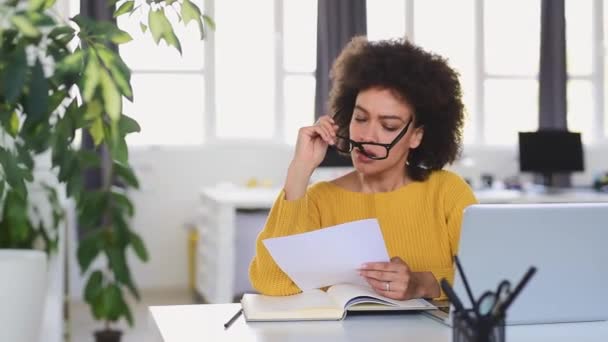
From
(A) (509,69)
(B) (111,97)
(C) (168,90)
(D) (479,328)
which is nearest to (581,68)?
(A) (509,69)

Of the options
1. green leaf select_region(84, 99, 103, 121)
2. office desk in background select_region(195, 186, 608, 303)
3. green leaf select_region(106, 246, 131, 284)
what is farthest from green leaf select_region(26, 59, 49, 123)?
office desk in background select_region(195, 186, 608, 303)

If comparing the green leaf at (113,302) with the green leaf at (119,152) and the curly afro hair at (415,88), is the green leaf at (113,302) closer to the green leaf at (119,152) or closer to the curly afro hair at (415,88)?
the curly afro hair at (415,88)

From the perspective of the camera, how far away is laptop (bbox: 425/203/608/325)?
4.85ft

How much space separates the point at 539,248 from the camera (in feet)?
4.91

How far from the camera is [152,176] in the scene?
6.23m

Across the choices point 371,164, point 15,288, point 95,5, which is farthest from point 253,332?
point 95,5

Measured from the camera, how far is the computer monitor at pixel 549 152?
19.9 feet

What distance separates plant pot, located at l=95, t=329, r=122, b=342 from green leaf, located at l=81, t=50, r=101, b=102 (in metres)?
3.02

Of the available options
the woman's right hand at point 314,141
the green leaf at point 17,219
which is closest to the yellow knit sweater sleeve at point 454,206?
the woman's right hand at point 314,141

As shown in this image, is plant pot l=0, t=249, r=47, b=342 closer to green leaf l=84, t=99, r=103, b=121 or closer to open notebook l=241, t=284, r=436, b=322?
green leaf l=84, t=99, r=103, b=121

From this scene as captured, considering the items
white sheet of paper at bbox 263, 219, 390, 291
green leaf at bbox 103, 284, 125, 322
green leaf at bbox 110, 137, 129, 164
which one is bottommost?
green leaf at bbox 103, 284, 125, 322

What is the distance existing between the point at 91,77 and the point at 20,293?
1.56 m

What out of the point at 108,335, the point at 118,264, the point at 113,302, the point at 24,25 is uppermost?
the point at 24,25

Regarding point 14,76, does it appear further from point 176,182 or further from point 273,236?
point 176,182
